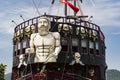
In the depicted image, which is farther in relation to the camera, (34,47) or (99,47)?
(99,47)

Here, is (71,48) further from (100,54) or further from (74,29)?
(100,54)

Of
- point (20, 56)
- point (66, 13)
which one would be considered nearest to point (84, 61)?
point (20, 56)

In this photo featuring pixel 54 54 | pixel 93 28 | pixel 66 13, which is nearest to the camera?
pixel 54 54

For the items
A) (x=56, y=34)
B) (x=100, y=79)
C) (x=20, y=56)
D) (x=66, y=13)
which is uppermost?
(x=66, y=13)

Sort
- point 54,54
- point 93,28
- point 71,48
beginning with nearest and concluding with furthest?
point 54,54, point 71,48, point 93,28

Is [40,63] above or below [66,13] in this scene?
below

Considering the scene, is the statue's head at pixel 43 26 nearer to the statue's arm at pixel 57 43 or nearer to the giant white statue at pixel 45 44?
the giant white statue at pixel 45 44

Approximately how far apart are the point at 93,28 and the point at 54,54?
277 inches

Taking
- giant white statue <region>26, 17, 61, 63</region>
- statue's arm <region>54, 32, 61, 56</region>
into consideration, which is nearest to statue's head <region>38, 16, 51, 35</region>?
giant white statue <region>26, 17, 61, 63</region>

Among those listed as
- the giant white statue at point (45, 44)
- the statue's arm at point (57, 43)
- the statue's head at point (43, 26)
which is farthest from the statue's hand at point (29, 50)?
the statue's arm at point (57, 43)

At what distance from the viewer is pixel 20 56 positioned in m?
35.9

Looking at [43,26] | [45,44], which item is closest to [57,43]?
[45,44]

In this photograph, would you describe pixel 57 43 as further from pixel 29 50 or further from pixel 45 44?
pixel 29 50

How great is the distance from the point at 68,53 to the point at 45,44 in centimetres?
321
